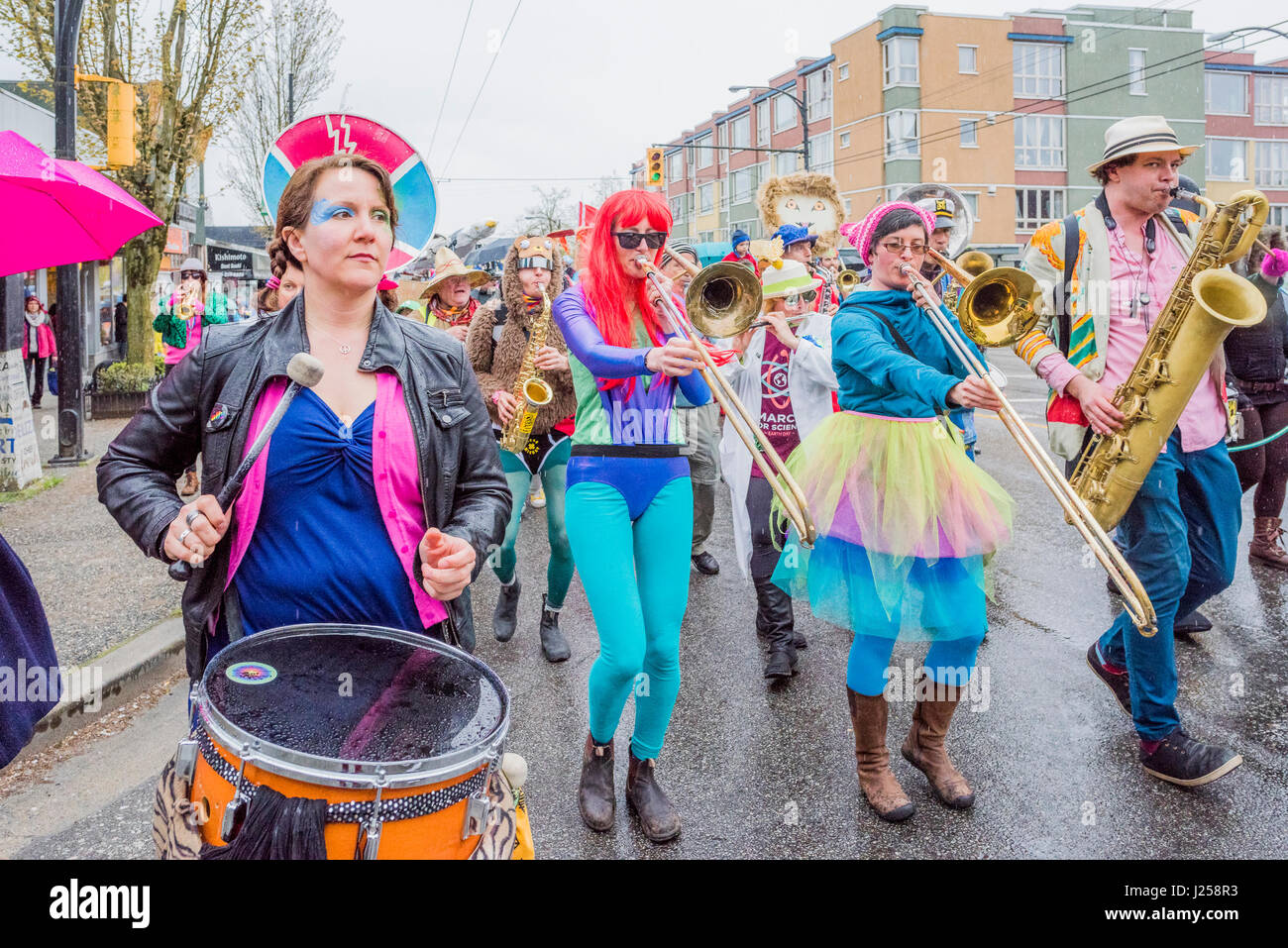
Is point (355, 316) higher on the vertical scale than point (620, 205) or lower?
lower

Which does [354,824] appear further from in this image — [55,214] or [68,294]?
[68,294]

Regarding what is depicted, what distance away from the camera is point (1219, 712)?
13.9 feet

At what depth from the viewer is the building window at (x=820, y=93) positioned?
49.1 m

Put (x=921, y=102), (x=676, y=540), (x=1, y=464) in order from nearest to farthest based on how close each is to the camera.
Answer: (x=676, y=540)
(x=1, y=464)
(x=921, y=102)

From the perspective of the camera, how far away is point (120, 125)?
9547 mm

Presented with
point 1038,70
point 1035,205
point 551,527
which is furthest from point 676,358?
point 1038,70

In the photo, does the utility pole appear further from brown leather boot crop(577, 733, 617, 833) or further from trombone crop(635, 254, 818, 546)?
brown leather boot crop(577, 733, 617, 833)

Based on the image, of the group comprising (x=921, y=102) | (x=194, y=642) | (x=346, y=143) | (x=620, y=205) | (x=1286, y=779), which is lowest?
(x=1286, y=779)

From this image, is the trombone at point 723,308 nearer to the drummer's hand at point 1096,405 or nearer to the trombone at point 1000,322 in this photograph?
the trombone at point 1000,322
